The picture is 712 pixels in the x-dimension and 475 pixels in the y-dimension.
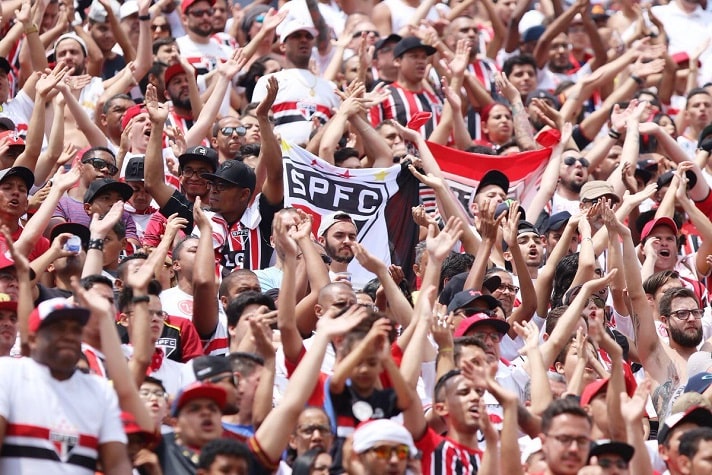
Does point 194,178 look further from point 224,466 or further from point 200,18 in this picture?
point 224,466

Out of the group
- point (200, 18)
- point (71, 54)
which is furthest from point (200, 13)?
point (71, 54)

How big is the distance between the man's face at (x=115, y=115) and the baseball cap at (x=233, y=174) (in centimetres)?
185

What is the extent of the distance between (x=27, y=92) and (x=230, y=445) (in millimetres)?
6526

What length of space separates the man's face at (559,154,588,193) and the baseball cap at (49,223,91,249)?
183 inches

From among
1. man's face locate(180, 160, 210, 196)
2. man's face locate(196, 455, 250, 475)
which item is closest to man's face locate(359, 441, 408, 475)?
man's face locate(196, 455, 250, 475)

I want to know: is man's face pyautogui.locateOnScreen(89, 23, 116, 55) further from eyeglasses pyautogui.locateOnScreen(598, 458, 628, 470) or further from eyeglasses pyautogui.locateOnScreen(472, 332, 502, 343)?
eyeglasses pyautogui.locateOnScreen(598, 458, 628, 470)

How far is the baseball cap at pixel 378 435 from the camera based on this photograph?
7906 millimetres

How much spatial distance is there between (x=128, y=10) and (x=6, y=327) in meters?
7.35

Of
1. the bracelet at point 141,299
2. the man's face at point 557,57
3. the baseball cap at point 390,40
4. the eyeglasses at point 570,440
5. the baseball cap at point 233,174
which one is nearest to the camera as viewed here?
the eyeglasses at point 570,440

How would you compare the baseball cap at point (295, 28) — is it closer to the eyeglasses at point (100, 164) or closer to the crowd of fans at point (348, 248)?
the crowd of fans at point (348, 248)

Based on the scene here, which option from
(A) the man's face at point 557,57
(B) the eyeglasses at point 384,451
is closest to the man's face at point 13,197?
(B) the eyeglasses at point 384,451

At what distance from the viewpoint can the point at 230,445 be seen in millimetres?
7668

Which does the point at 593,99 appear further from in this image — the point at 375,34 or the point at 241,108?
the point at 241,108

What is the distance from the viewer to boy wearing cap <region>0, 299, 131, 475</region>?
7.48 m
